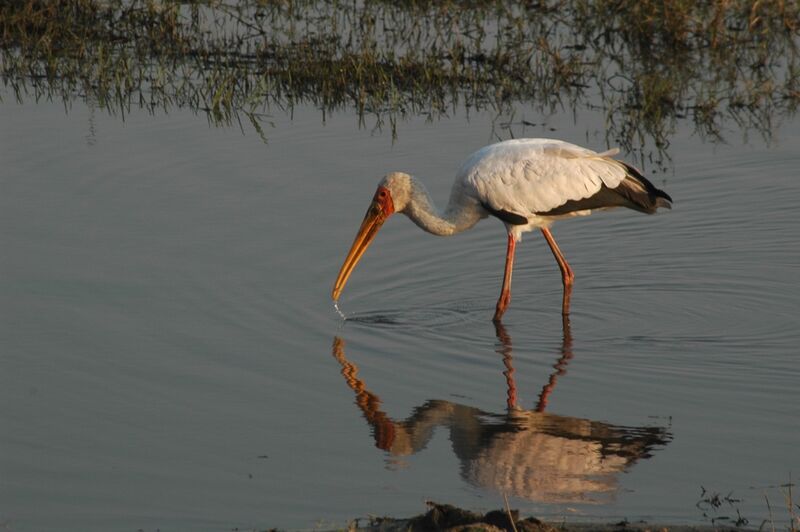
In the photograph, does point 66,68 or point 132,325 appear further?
point 66,68

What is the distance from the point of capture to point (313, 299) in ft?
24.2

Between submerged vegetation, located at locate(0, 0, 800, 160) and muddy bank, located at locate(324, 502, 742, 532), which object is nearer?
muddy bank, located at locate(324, 502, 742, 532)

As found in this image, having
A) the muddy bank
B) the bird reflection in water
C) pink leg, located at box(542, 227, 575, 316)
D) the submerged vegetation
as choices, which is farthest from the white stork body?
the muddy bank

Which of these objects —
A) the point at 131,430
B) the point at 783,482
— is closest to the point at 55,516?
the point at 131,430

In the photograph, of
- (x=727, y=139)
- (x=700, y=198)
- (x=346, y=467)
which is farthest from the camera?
(x=727, y=139)

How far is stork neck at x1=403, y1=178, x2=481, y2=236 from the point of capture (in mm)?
7641

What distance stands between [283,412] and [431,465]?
81cm

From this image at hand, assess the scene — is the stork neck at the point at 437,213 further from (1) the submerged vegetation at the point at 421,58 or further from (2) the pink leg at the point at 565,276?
(1) the submerged vegetation at the point at 421,58

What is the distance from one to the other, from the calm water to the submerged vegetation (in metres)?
0.36

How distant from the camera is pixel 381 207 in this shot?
7660 mm

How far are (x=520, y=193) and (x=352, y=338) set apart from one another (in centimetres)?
126

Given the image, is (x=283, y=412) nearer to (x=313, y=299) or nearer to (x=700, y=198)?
(x=313, y=299)

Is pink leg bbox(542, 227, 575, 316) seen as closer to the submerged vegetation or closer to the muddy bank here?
the submerged vegetation

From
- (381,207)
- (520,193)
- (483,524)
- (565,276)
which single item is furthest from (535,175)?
(483,524)
